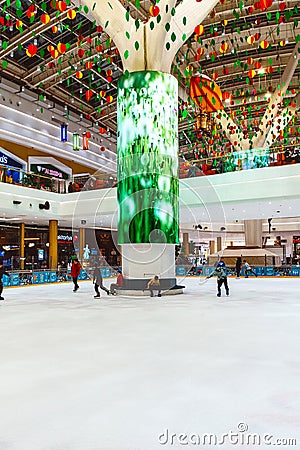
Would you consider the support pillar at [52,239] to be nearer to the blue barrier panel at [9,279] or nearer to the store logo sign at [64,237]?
the store logo sign at [64,237]

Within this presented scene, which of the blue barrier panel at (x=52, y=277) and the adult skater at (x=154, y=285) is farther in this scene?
the blue barrier panel at (x=52, y=277)

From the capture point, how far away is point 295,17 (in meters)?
20.0

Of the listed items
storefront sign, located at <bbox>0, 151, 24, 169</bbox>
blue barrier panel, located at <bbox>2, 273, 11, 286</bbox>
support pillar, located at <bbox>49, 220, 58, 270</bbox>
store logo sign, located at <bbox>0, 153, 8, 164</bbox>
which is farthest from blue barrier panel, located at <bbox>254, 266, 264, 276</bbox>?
store logo sign, located at <bbox>0, 153, 8, 164</bbox>

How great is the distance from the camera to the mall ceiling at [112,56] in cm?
1733

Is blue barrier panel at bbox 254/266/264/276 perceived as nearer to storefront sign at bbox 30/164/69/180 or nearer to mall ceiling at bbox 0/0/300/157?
mall ceiling at bbox 0/0/300/157

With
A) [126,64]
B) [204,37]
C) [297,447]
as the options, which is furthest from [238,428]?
[204,37]

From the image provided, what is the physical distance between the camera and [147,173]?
1259 cm

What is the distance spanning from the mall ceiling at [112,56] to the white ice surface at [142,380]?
997cm

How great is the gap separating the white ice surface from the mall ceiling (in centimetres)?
997

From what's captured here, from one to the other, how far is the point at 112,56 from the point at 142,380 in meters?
17.8

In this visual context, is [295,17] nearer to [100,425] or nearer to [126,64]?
[126,64]

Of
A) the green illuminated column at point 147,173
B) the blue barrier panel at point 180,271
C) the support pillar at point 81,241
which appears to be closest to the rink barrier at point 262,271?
the blue barrier panel at point 180,271

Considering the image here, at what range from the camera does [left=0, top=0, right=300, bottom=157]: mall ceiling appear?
1733 cm

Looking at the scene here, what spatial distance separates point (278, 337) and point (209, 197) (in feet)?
43.4
